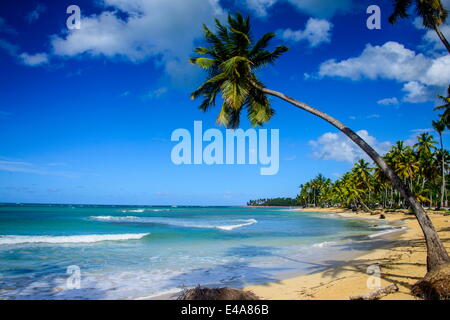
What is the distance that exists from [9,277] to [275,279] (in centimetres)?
971

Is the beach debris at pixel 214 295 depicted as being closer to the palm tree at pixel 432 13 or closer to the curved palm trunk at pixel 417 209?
the curved palm trunk at pixel 417 209

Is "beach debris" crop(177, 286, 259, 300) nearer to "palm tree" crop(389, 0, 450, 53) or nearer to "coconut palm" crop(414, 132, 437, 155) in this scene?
"palm tree" crop(389, 0, 450, 53)

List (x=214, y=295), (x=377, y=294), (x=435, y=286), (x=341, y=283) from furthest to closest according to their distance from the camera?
(x=341, y=283) → (x=377, y=294) → (x=435, y=286) → (x=214, y=295)

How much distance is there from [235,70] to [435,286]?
293 inches

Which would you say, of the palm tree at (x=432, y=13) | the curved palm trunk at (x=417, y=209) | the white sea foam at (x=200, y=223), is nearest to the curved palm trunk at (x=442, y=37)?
the palm tree at (x=432, y=13)

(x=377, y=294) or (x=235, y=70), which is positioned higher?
(x=235, y=70)

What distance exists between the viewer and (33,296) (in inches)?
333

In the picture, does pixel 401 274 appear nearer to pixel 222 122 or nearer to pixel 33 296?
pixel 222 122

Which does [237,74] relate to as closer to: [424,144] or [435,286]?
[435,286]

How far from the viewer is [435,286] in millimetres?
5859

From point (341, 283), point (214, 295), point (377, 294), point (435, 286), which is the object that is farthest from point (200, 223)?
point (214, 295)

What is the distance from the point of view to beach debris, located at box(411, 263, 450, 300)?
568 centimetres
